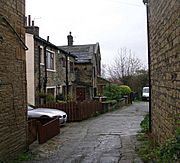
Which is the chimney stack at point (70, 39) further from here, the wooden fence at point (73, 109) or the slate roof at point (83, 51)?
the wooden fence at point (73, 109)

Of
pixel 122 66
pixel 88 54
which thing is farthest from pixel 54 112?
pixel 122 66

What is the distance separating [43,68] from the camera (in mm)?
23562

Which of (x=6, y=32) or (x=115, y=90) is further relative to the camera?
(x=115, y=90)

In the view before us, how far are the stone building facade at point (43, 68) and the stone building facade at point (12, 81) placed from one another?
11566mm

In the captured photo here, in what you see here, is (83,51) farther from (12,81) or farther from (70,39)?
(12,81)

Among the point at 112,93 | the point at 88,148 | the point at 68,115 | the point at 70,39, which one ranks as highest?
the point at 70,39

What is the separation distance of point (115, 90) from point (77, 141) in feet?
70.4

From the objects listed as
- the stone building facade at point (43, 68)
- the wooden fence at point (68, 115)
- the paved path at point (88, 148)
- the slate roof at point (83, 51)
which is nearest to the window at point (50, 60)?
the stone building facade at point (43, 68)

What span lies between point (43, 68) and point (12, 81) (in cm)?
1485

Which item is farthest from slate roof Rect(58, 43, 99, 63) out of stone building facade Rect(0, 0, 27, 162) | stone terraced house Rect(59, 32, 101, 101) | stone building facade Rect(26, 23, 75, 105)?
stone building facade Rect(0, 0, 27, 162)

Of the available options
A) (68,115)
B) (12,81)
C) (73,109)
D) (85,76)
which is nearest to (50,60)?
(73,109)

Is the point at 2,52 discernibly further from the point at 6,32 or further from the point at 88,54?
the point at 88,54

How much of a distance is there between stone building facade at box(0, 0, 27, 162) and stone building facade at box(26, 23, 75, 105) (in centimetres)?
1157

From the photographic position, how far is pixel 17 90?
9219 millimetres
